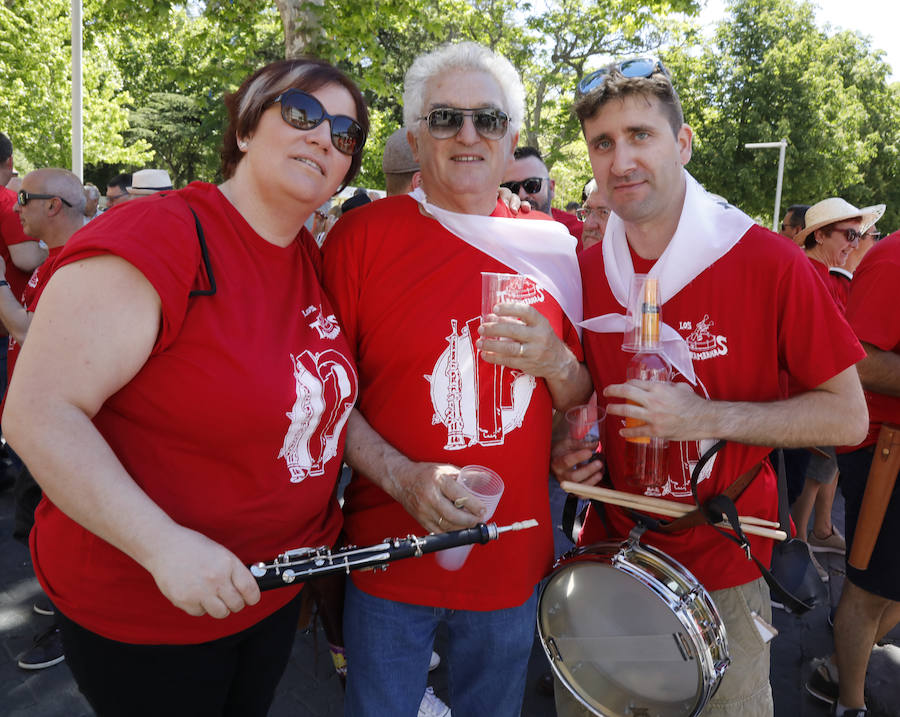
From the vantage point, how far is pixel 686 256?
2.06 m

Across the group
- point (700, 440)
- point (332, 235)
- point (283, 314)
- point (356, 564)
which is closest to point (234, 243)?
point (283, 314)

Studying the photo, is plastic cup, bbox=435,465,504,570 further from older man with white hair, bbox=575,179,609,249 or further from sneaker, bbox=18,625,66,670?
older man with white hair, bbox=575,179,609,249

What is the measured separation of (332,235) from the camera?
2.29m

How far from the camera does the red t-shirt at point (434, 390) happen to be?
6.94 feet

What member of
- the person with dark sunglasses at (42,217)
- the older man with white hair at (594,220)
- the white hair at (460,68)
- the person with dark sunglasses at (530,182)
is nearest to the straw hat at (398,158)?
the person with dark sunglasses at (530,182)

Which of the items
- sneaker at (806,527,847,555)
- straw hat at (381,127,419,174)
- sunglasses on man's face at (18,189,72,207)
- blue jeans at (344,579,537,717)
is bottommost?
sneaker at (806,527,847,555)

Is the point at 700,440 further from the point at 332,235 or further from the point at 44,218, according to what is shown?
the point at 44,218

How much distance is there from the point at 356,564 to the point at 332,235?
3.67 ft

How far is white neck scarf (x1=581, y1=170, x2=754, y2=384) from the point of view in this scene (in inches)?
79.7

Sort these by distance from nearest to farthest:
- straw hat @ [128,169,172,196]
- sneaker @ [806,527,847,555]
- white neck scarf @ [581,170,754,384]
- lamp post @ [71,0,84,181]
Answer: white neck scarf @ [581,170,754,384]
sneaker @ [806,527,847,555]
straw hat @ [128,169,172,196]
lamp post @ [71,0,84,181]

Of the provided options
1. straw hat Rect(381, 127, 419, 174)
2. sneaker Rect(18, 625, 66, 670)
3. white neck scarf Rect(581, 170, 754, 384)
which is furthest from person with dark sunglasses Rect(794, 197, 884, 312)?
sneaker Rect(18, 625, 66, 670)

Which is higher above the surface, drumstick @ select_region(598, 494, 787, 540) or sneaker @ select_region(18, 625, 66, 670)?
drumstick @ select_region(598, 494, 787, 540)

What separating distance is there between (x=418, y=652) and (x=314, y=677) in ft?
5.77

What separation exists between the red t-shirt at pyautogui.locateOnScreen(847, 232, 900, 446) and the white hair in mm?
1825
